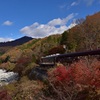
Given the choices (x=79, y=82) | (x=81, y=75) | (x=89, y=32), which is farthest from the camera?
(x=89, y=32)

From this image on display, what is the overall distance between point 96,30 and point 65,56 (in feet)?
80.5

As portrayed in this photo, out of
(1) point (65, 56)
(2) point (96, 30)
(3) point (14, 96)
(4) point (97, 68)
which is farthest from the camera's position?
(2) point (96, 30)

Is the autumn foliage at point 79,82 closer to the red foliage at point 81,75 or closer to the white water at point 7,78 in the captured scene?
the red foliage at point 81,75

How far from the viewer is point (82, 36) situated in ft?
230

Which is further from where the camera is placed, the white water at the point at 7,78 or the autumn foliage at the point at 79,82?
the white water at the point at 7,78

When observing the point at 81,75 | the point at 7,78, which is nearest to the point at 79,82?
the point at 81,75

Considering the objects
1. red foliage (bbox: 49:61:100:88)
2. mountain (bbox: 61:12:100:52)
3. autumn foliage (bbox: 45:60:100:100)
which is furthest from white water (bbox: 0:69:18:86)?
autumn foliage (bbox: 45:60:100:100)

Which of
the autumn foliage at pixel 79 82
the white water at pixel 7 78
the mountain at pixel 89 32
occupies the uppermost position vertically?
the mountain at pixel 89 32

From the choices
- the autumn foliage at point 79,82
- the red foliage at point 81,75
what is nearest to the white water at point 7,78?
the red foliage at point 81,75

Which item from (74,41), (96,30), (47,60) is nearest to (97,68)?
(47,60)

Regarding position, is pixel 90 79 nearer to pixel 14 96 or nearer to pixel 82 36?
pixel 14 96

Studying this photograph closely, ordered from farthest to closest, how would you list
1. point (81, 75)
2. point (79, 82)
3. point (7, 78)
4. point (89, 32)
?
1. point (7, 78)
2. point (89, 32)
3. point (79, 82)
4. point (81, 75)

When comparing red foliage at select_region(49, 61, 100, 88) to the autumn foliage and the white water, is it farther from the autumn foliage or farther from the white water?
the white water

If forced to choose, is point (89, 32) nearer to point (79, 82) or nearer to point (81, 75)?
point (79, 82)
